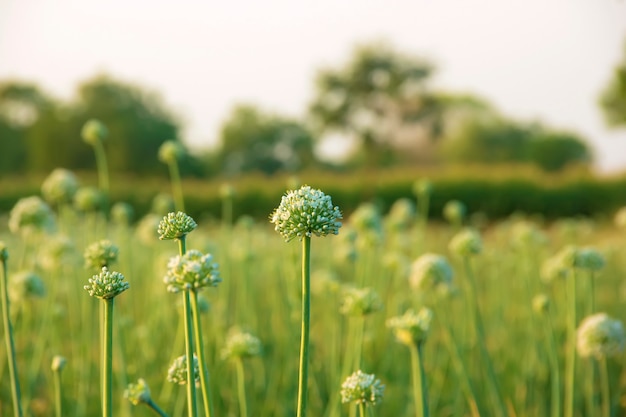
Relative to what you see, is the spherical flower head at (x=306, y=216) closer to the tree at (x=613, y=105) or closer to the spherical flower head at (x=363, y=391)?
the spherical flower head at (x=363, y=391)

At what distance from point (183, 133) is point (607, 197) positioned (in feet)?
61.2

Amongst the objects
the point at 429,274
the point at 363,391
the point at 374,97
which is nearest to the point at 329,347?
the point at 429,274

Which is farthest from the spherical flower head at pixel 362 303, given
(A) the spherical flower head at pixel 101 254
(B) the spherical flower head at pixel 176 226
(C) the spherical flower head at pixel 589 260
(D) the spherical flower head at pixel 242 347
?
(C) the spherical flower head at pixel 589 260

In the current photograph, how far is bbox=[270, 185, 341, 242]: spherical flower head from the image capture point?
0.90m

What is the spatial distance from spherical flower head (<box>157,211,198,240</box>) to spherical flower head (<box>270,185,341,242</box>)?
0.40ft

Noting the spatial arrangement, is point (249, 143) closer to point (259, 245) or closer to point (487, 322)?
point (259, 245)

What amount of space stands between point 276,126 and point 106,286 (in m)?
32.2

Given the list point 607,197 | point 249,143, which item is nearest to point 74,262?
point 607,197

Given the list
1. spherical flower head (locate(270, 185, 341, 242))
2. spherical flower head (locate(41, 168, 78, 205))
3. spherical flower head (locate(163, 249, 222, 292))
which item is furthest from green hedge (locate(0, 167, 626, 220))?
spherical flower head (locate(163, 249, 222, 292))

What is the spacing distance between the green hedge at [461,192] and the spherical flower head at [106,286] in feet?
51.6

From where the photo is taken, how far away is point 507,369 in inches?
109

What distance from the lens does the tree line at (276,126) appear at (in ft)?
84.9

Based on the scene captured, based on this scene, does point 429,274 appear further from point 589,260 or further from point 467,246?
point 589,260

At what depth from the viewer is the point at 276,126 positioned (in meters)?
32.8
